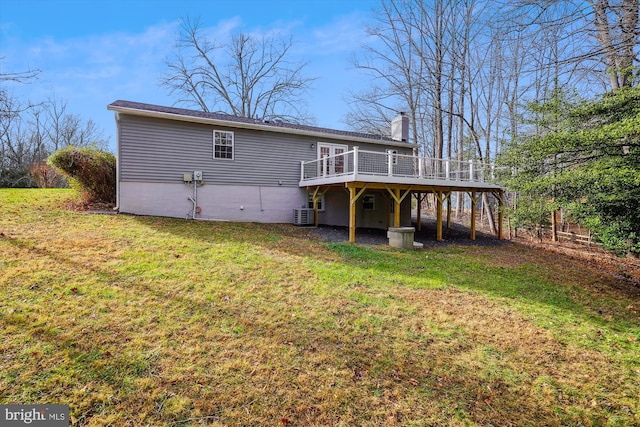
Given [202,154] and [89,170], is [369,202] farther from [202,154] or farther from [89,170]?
[89,170]

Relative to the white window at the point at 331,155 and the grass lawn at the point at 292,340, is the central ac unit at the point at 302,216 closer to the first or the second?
the white window at the point at 331,155

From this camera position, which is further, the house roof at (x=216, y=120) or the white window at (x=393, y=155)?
the house roof at (x=216, y=120)

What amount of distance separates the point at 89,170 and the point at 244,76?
1787cm

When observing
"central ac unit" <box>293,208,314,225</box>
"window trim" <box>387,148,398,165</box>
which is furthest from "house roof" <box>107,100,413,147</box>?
"central ac unit" <box>293,208,314,225</box>

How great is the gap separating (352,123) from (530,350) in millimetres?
22787

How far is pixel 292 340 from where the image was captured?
12.2ft

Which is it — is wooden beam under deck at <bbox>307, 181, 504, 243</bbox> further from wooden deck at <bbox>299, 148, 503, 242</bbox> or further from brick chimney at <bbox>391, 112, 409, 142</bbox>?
brick chimney at <bbox>391, 112, 409, 142</bbox>

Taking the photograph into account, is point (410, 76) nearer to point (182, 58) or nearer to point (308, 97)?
point (308, 97)

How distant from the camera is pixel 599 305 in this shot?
19.5 feet

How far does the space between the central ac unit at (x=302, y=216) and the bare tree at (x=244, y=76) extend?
1424 centimetres

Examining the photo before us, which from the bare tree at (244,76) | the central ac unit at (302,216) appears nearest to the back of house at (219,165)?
the central ac unit at (302,216)

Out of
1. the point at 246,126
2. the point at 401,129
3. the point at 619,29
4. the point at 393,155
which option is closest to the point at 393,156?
the point at 393,155

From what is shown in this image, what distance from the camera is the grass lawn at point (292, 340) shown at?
8.95 ft

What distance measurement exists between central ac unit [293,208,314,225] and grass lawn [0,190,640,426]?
5065 millimetres
